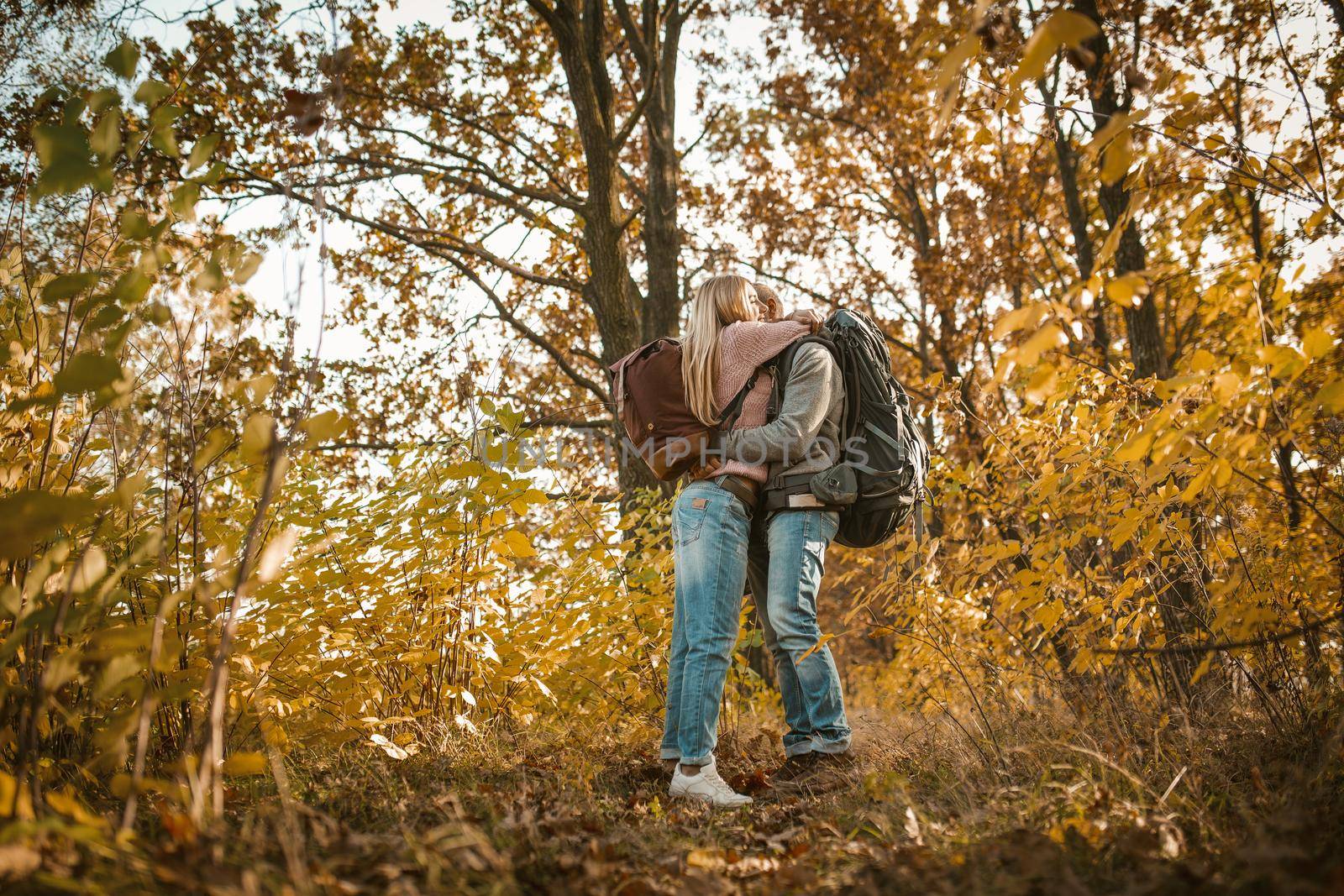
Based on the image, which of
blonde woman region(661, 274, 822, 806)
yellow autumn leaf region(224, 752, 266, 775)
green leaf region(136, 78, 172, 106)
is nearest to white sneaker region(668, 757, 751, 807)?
blonde woman region(661, 274, 822, 806)

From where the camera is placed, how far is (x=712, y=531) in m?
2.79

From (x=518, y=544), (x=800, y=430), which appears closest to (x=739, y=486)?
(x=800, y=430)

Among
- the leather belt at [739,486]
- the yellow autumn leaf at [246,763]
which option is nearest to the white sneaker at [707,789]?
the leather belt at [739,486]

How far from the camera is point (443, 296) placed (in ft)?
33.0

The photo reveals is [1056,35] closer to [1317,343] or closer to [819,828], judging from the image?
[1317,343]

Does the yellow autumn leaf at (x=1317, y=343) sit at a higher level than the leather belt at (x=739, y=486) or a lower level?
higher

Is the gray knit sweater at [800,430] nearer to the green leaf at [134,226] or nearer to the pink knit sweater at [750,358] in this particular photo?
the pink knit sweater at [750,358]

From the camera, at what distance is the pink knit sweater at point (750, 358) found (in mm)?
2951

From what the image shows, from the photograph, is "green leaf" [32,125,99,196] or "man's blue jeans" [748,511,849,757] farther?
"man's blue jeans" [748,511,849,757]

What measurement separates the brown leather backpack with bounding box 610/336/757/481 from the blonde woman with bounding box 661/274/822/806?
3cm

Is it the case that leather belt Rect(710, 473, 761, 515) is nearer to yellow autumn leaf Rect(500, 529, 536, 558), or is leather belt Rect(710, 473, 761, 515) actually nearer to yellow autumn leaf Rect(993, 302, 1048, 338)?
yellow autumn leaf Rect(500, 529, 536, 558)

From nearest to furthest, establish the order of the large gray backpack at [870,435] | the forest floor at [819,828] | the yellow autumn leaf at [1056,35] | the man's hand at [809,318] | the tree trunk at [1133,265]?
1. the yellow autumn leaf at [1056,35]
2. the forest floor at [819,828]
3. the large gray backpack at [870,435]
4. the man's hand at [809,318]
5. the tree trunk at [1133,265]

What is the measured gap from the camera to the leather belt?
2834mm

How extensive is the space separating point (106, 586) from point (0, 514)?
0.36 meters
